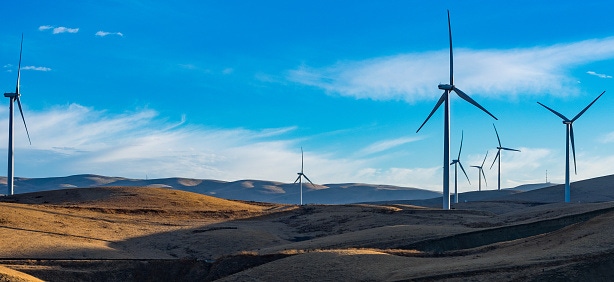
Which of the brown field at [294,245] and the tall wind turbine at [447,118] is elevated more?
the tall wind turbine at [447,118]

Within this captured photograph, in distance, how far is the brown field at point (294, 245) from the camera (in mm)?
23594

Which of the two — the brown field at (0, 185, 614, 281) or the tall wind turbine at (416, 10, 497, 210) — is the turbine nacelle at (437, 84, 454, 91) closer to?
the tall wind turbine at (416, 10, 497, 210)

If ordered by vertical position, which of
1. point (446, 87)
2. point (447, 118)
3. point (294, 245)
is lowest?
point (294, 245)

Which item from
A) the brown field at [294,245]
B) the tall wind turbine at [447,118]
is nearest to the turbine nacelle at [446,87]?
the tall wind turbine at [447,118]

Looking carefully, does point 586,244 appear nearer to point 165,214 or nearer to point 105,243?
point 105,243

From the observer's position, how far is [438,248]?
33562 mm

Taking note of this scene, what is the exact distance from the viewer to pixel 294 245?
38.3 meters

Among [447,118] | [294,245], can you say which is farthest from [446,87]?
[294,245]

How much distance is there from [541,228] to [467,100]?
1208 inches

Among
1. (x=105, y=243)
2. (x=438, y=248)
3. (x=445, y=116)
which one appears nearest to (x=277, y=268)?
(x=438, y=248)

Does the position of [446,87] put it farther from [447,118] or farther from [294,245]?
[294,245]

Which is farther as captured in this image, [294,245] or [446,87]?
[446,87]

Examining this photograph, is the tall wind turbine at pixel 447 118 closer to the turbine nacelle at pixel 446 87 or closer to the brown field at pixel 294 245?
the turbine nacelle at pixel 446 87

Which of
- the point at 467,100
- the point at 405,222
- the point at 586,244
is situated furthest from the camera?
the point at 467,100
